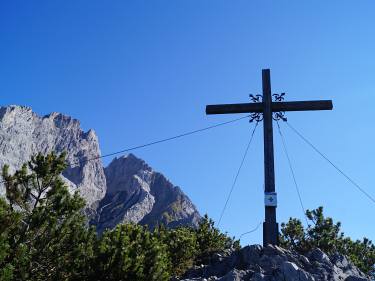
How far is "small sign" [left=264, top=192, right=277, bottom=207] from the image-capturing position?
15.8 metres

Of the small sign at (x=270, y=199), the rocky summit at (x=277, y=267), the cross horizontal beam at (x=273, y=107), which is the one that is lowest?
the rocky summit at (x=277, y=267)

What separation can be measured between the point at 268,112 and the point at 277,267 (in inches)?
217

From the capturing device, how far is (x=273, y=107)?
1730cm

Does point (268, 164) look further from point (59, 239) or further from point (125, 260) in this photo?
point (59, 239)

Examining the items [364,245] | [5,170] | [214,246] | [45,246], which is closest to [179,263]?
[214,246]

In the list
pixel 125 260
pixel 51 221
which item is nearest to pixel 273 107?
pixel 125 260

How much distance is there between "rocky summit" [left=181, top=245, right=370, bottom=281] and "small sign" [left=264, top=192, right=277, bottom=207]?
1406mm

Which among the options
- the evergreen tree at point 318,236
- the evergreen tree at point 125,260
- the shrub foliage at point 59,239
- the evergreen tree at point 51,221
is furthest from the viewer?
the evergreen tree at point 318,236

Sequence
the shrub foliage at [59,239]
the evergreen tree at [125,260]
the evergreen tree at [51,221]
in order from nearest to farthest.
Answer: the shrub foliage at [59,239]
the evergreen tree at [51,221]
the evergreen tree at [125,260]

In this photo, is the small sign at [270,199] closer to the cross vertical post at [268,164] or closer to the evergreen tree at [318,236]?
the cross vertical post at [268,164]

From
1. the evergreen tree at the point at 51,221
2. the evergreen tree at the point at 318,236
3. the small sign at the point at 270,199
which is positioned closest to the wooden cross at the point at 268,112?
the small sign at the point at 270,199

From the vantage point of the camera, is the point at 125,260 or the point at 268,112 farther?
the point at 125,260

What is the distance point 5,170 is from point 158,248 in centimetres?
667

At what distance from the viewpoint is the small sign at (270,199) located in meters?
15.8
